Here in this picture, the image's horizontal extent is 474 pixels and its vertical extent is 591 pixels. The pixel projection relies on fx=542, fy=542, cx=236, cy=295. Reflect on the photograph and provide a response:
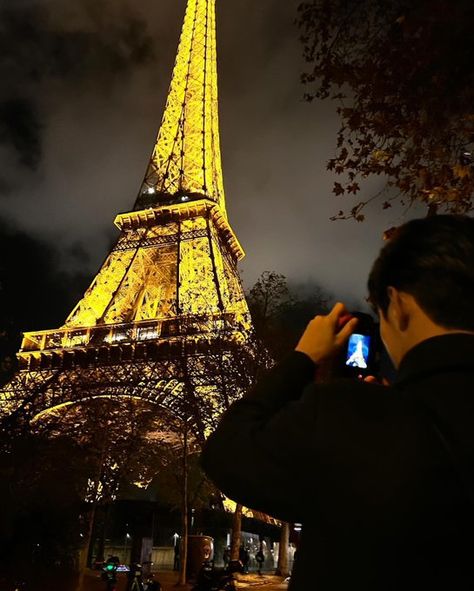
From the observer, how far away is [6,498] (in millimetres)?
6613

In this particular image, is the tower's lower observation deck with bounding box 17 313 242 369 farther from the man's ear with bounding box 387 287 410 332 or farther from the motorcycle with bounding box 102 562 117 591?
the man's ear with bounding box 387 287 410 332

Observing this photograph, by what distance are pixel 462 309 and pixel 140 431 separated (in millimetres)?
25581

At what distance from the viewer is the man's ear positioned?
1.24 meters

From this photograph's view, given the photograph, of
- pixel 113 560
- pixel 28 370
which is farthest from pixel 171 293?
pixel 113 560

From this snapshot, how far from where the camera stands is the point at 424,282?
122 cm

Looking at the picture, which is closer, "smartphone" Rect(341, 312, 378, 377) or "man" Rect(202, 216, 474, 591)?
"man" Rect(202, 216, 474, 591)

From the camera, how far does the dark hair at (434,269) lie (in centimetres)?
118

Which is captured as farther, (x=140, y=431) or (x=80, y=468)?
(x=140, y=431)

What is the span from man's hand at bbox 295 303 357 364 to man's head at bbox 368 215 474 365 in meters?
0.09

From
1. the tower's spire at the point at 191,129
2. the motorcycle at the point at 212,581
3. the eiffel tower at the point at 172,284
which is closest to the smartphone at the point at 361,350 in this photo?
the motorcycle at the point at 212,581

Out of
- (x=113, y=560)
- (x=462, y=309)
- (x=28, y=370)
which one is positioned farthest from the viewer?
(x=28, y=370)

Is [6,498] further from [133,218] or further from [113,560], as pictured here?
[133,218]

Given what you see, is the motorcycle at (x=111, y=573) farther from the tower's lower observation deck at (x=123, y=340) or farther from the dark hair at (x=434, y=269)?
the dark hair at (x=434, y=269)

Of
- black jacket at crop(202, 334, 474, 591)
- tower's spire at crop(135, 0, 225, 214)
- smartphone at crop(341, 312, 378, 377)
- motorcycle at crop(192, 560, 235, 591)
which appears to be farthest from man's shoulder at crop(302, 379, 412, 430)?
tower's spire at crop(135, 0, 225, 214)
